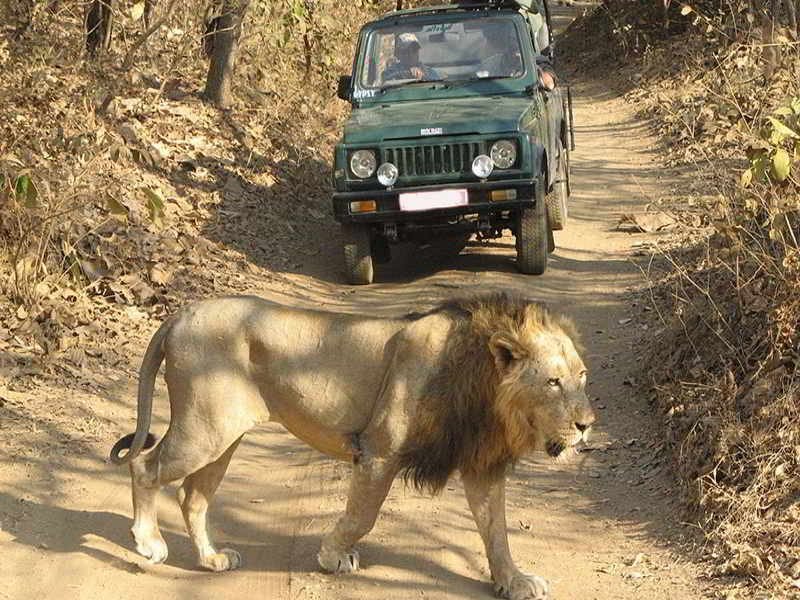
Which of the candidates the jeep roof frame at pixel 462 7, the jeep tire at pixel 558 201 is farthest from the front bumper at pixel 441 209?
the jeep roof frame at pixel 462 7

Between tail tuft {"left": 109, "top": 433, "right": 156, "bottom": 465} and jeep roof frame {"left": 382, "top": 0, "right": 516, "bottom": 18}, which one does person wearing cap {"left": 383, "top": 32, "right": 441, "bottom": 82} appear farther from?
tail tuft {"left": 109, "top": 433, "right": 156, "bottom": 465}

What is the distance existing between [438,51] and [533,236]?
6.75 feet

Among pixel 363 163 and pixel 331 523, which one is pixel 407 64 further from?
pixel 331 523

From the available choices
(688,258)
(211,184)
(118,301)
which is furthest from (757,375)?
(211,184)

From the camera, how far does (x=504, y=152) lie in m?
9.23

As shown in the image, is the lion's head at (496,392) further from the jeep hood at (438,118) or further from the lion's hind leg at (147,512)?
the jeep hood at (438,118)

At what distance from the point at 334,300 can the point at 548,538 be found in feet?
14.0

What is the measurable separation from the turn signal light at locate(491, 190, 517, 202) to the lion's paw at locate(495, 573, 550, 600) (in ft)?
15.7

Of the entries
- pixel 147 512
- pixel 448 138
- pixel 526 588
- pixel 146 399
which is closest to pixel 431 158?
pixel 448 138

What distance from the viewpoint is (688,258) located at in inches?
344

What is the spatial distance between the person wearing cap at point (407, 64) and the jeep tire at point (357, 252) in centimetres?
152

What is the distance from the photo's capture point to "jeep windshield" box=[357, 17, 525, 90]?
408 inches

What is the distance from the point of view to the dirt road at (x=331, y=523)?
5.00 m

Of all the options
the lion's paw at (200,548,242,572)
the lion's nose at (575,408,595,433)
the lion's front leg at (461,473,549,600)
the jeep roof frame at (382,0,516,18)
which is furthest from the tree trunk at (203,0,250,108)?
the lion's nose at (575,408,595,433)
